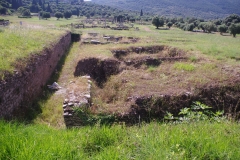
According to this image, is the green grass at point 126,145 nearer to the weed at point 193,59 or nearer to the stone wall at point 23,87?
the stone wall at point 23,87

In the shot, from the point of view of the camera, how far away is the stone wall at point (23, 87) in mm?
6476

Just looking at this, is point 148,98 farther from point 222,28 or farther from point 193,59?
point 222,28

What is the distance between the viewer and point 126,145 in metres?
3.91

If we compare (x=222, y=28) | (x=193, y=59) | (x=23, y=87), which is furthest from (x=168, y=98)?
(x=222, y=28)

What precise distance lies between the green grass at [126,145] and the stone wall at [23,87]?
2784mm

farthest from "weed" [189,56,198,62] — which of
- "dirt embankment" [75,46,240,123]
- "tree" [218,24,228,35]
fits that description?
"tree" [218,24,228,35]

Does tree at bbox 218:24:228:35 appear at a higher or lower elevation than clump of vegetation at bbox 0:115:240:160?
higher

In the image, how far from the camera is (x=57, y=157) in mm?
3232

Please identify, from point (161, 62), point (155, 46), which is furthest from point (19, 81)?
point (155, 46)

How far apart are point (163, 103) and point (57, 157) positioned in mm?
5443

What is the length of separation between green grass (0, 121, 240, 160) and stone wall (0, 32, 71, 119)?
278cm

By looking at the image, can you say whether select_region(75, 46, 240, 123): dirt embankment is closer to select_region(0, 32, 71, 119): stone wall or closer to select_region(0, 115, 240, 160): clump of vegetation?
select_region(0, 115, 240, 160): clump of vegetation

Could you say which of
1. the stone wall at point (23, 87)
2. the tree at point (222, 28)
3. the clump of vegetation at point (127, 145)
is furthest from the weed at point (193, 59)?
the tree at point (222, 28)

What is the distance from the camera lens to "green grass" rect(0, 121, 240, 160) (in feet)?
10.6
